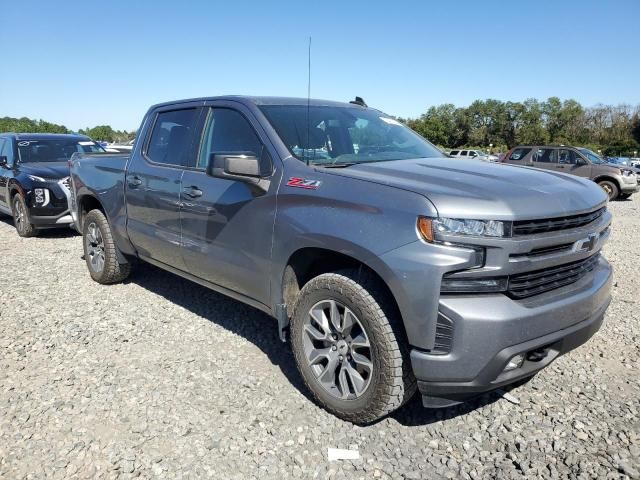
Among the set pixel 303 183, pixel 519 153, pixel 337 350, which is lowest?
pixel 337 350

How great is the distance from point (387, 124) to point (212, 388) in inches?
96.5

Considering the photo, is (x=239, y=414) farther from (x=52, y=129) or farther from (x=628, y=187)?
(x=52, y=129)

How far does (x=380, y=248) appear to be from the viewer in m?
2.51

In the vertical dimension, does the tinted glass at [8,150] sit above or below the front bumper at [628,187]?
above

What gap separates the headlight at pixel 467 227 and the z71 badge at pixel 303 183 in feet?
2.58

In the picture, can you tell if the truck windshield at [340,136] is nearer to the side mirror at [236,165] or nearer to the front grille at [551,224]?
the side mirror at [236,165]

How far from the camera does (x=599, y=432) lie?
110 inches

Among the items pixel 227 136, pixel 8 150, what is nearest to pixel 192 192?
pixel 227 136

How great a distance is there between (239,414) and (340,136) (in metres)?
1.98

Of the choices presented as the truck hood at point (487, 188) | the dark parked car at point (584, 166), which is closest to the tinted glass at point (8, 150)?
the truck hood at point (487, 188)

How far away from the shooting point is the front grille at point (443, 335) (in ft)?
7.69

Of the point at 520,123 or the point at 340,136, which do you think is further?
the point at 520,123

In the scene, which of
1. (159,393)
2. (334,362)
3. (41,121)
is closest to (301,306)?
(334,362)

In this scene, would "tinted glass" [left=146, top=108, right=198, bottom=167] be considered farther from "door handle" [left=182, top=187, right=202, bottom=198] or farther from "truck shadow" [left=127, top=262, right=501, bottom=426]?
"truck shadow" [left=127, top=262, right=501, bottom=426]
